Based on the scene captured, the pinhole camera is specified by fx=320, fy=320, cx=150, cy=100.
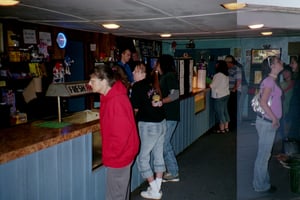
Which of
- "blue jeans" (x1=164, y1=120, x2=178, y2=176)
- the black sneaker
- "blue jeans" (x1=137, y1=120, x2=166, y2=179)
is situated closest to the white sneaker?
"blue jeans" (x1=137, y1=120, x2=166, y2=179)

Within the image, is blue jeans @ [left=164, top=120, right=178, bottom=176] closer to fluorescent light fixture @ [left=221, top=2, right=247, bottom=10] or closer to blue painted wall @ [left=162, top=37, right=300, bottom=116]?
fluorescent light fixture @ [left=221, top=2, right=247, bottom=10]

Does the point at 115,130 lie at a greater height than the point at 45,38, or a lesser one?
lesser

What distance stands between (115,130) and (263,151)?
1.94 meters

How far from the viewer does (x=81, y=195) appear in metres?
2.87

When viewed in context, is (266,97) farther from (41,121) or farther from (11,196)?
(11,196)

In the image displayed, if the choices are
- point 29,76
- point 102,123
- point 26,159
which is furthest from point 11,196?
point 29,76

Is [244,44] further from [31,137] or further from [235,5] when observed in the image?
[31,137]

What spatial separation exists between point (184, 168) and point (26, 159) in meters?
2.93

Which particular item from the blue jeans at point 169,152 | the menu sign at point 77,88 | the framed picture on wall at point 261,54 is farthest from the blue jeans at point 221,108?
the menu sign at point 77,88

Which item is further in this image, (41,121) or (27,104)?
(27,104)

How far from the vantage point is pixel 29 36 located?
4.36 m

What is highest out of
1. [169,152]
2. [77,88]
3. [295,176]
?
[77,88]

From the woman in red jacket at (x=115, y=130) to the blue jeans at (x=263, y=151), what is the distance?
1.59m

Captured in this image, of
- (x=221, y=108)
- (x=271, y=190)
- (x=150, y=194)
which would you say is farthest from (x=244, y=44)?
(x=150, y=194)
